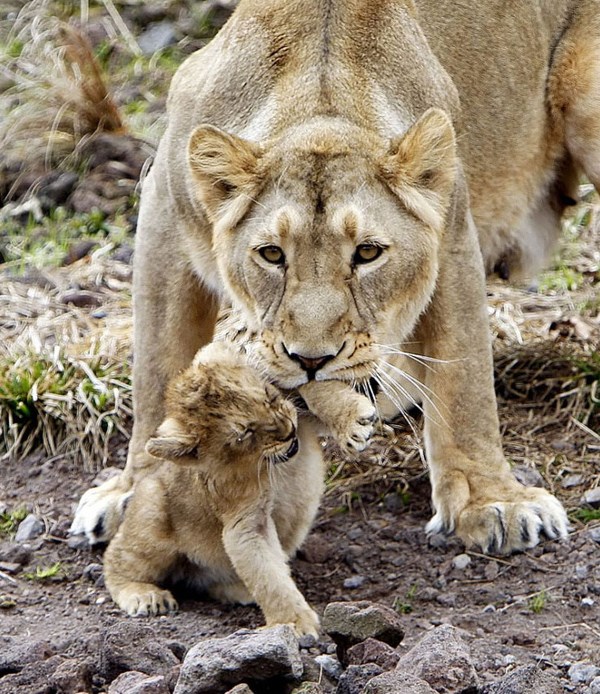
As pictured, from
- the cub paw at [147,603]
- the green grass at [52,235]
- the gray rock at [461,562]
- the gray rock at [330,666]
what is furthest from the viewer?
the green grass at [52,235]

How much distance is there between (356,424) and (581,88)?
2584 mm

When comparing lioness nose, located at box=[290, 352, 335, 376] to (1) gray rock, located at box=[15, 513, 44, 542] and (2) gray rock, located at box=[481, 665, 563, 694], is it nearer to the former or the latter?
(2) gray rock, located at box=[481, 665, 563, 694]

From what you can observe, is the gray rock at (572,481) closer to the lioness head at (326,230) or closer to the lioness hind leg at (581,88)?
the lioness head at (326,230)

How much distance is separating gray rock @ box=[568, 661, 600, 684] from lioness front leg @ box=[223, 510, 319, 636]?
805mm

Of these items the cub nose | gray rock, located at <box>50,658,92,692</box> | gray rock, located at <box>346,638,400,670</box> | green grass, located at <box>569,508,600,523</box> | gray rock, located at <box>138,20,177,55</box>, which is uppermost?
the cub nose

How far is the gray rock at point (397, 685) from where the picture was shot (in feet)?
12.4

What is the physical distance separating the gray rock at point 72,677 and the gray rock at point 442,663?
88 centimetres

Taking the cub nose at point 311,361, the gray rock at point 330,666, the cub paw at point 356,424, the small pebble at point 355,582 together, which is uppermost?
the cub nose at point 311,361

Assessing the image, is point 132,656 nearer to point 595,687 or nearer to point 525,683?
point 525,683

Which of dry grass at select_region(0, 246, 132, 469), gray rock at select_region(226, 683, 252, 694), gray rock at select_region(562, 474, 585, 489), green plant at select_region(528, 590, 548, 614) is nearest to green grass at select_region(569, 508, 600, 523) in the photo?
gray rock at select_region(562, 474, 585, 489)

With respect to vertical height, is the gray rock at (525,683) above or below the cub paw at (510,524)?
above

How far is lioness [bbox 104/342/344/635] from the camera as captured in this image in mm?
4719

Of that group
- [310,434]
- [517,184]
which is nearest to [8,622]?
[310,434]

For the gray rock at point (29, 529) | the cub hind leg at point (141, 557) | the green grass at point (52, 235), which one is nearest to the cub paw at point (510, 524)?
the cub hind leg at point (141, 557)
